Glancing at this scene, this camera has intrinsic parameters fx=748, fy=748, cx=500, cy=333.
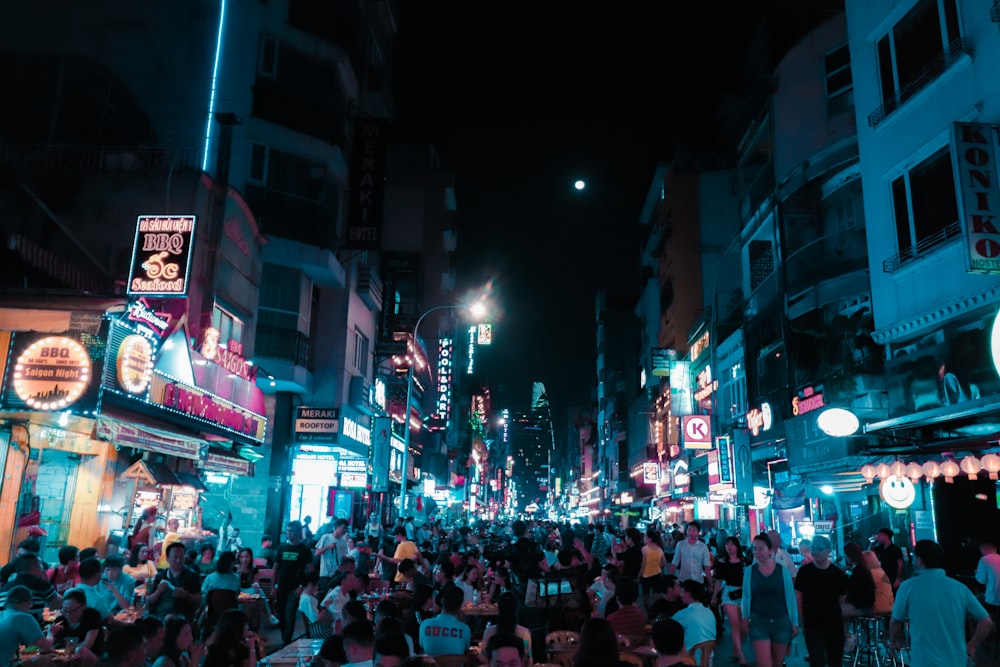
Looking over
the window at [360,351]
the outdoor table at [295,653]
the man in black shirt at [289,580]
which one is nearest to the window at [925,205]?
the outdoor table at [295,653]

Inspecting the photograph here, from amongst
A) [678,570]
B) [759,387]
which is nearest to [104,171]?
[678,570]

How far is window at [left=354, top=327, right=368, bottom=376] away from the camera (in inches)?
1267

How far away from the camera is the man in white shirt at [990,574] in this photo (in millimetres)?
11984

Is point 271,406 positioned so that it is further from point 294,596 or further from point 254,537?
point 294,596

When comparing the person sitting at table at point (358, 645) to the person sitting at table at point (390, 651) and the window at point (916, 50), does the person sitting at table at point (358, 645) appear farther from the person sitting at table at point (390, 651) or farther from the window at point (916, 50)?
the window at point (916, 50)

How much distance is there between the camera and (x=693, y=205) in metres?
50.1

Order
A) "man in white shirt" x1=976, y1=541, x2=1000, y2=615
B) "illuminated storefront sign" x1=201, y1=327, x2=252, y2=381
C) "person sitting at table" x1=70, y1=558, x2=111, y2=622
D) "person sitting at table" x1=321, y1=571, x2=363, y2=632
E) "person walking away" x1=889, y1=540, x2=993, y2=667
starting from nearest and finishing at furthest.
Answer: "person walking away" x1=889, y1=540, x2=993, y2=667 → "person sitting at table" x1=70, y1=558, x2=111, y2=622 → "person sitting at table" x1=321, y1=571, x2=363, y2=632 → "man in white shirt" x1=976, y1=541, x2=1000, y2=615 → "illuminated storefront sign" x1=201, y1=327, x2=252, y2=381

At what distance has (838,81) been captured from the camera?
2725 centimetres

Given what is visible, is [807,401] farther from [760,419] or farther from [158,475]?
[158,475]

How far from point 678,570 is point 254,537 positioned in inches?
675

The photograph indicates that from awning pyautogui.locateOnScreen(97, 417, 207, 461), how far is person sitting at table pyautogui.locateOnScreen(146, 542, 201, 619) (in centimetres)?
312

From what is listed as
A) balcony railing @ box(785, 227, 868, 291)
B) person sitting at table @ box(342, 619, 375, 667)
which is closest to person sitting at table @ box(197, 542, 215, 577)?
person sitting at table @ box(342, 619, 375, 667)

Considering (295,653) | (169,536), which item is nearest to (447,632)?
(295,653)

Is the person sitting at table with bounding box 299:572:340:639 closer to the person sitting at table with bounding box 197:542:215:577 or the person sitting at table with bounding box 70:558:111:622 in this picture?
the person sitting at table with bounding box 70:558:111:622
